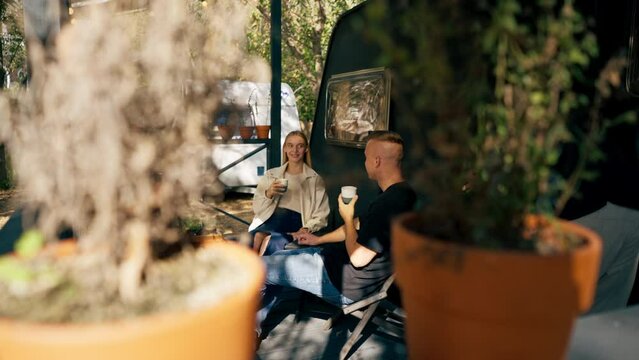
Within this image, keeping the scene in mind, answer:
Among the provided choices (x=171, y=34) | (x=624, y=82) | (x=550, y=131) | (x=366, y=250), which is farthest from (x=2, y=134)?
(x=624, y=82)

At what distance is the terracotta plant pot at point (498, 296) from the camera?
3.60 feet

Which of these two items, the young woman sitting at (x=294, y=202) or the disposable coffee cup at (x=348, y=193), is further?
the young woman sitting at (x=294, y=202)

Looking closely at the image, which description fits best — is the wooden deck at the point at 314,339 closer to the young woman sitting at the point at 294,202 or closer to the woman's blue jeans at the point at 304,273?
the woman's blue jeans at the point at 304,273

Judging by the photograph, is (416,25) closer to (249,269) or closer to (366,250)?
(249,269)

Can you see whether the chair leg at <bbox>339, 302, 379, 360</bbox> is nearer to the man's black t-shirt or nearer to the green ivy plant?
the man's black t-shirt

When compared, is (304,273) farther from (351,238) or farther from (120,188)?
(120,188)

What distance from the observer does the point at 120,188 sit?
1.03 metres

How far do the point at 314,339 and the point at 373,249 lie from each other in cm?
99

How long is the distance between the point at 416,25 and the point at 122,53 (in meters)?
0.74

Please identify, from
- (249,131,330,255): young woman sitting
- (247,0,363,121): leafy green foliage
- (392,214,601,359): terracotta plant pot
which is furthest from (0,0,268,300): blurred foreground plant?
(247,0,363,121): leafy green foliage

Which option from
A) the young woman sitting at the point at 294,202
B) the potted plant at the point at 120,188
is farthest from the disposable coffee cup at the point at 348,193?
the potted plant at the point at 120,188

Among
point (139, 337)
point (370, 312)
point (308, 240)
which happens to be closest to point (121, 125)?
point (139, 337)

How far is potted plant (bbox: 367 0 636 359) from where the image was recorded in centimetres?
112

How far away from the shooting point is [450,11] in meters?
1.22
